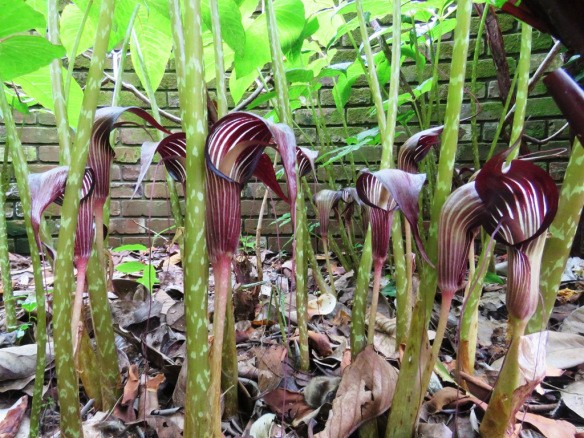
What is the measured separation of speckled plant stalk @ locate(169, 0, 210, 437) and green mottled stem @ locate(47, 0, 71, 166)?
8.5 inches

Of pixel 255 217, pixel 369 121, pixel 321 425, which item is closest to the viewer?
pixel 321 425

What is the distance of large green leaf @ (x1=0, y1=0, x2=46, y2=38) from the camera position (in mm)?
457

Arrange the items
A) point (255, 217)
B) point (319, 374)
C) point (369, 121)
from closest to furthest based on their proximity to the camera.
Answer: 1. point (319, 374)
2. point (369, 121)
3. point (255, 217)

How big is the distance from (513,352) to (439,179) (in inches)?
7.8

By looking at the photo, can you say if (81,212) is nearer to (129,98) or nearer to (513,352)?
(513,352)

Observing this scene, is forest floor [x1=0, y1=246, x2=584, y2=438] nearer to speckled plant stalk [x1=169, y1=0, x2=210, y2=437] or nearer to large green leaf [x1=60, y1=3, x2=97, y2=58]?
speckled plant stalk [x1=169, y1=0, x2=210, y2=437]

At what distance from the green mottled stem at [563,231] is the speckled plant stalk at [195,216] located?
45 cm

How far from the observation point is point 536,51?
6.70ft

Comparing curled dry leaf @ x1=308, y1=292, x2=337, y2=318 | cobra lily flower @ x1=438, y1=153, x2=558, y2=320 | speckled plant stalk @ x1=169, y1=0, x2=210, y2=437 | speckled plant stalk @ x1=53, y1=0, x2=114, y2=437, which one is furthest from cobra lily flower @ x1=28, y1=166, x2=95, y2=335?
curled dry leaf @ x1=308, y1=292, x2=337, y2=318

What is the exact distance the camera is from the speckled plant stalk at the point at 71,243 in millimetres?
402

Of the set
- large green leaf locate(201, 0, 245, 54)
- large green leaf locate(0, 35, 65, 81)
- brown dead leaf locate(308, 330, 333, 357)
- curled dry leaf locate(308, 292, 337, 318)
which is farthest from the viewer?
curled dry leaf locate(308, 292, 337, 318)

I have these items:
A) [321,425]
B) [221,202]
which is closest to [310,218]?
[321,425]

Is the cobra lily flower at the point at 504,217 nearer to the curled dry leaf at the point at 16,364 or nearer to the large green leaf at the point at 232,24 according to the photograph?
the large green leaf at the point at 232,24

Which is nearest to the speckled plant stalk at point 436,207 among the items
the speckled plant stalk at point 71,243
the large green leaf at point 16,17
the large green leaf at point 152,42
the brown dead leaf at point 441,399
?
the brown dead leaf at point 441,399
